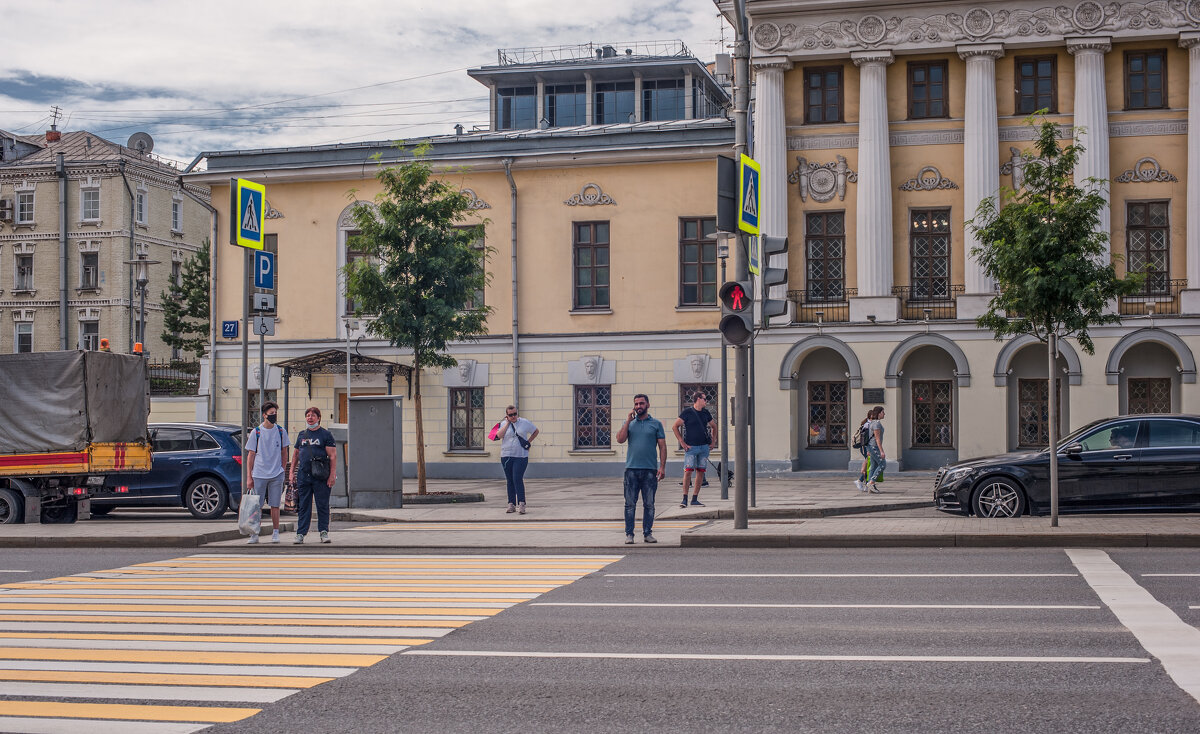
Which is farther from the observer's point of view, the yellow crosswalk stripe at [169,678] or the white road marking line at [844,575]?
the white road marking line at [844,575]

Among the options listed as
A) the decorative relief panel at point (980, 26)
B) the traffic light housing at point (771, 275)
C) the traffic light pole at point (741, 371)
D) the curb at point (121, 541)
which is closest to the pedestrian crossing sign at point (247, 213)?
the curb at point (121, 541)

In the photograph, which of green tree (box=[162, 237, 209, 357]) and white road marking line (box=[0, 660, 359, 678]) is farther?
green tree (box=[162, 237, 209, 357])

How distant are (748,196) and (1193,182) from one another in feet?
61.1

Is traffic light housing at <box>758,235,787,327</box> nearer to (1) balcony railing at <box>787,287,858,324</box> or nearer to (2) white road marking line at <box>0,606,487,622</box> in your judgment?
(2) white road marking line at <box>0,606,487,622</box>

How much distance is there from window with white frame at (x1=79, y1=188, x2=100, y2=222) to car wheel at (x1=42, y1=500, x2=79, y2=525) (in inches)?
1475

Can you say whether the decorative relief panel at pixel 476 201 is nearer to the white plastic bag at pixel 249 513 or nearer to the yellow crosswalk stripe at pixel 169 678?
the white plastic bag at pixel 249 513

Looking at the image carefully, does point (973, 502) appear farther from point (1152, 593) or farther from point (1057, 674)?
point (1057, 674)

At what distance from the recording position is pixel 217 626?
32.0ft

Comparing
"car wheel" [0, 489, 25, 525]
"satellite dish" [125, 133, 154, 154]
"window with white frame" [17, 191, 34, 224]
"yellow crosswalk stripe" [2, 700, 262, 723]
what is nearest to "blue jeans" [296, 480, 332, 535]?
"car wheel" [0, 489, 25, 525]

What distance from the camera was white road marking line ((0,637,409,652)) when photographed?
8680 millimetres

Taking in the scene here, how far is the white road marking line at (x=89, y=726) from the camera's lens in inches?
256

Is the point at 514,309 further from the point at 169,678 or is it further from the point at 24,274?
the point at 24,274

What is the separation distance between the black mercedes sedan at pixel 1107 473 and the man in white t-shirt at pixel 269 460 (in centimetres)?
962

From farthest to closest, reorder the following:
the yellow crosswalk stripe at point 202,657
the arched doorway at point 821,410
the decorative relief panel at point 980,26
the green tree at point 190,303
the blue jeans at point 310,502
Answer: the green tree at point 190,303 → the arched doorway at point 821,410 → the decorative relief panel at point 980,26 → the blue jeans at point 310,502 → the yellow crosswalk stripe at point 202,657
